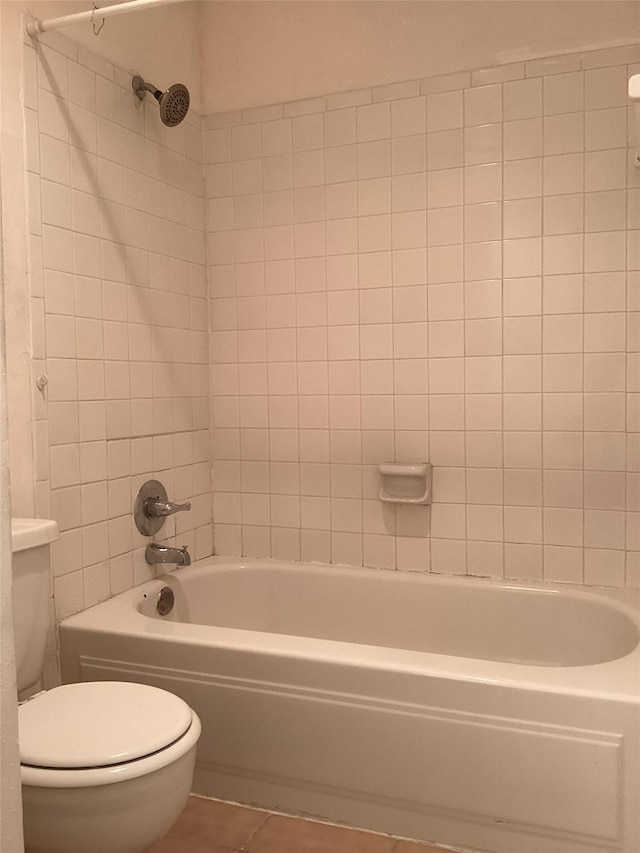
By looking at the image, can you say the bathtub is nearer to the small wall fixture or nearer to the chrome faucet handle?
the chrome faucet handle

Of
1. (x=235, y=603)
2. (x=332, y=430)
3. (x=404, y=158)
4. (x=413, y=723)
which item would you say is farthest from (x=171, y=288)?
(x=413, y=723)

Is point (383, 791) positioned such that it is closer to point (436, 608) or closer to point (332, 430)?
point (436, 608)

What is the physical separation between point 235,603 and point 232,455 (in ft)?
1.84

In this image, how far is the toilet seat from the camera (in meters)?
1.35

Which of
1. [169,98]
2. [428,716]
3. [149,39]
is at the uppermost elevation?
[149,39]

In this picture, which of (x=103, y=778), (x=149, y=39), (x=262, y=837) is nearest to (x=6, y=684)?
(x=103, y=778)

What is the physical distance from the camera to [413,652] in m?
1.83

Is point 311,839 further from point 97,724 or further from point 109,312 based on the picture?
point 109,312

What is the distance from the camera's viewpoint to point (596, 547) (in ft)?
7.73

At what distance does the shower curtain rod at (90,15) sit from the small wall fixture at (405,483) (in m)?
1.52

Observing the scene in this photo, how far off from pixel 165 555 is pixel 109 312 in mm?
816

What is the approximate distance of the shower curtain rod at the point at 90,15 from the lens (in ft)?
5.73

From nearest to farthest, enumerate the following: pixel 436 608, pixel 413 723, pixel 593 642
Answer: pixel 413 723
pixel 593 642
pixel 436 608

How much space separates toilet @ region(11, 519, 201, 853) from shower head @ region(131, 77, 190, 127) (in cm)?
176
